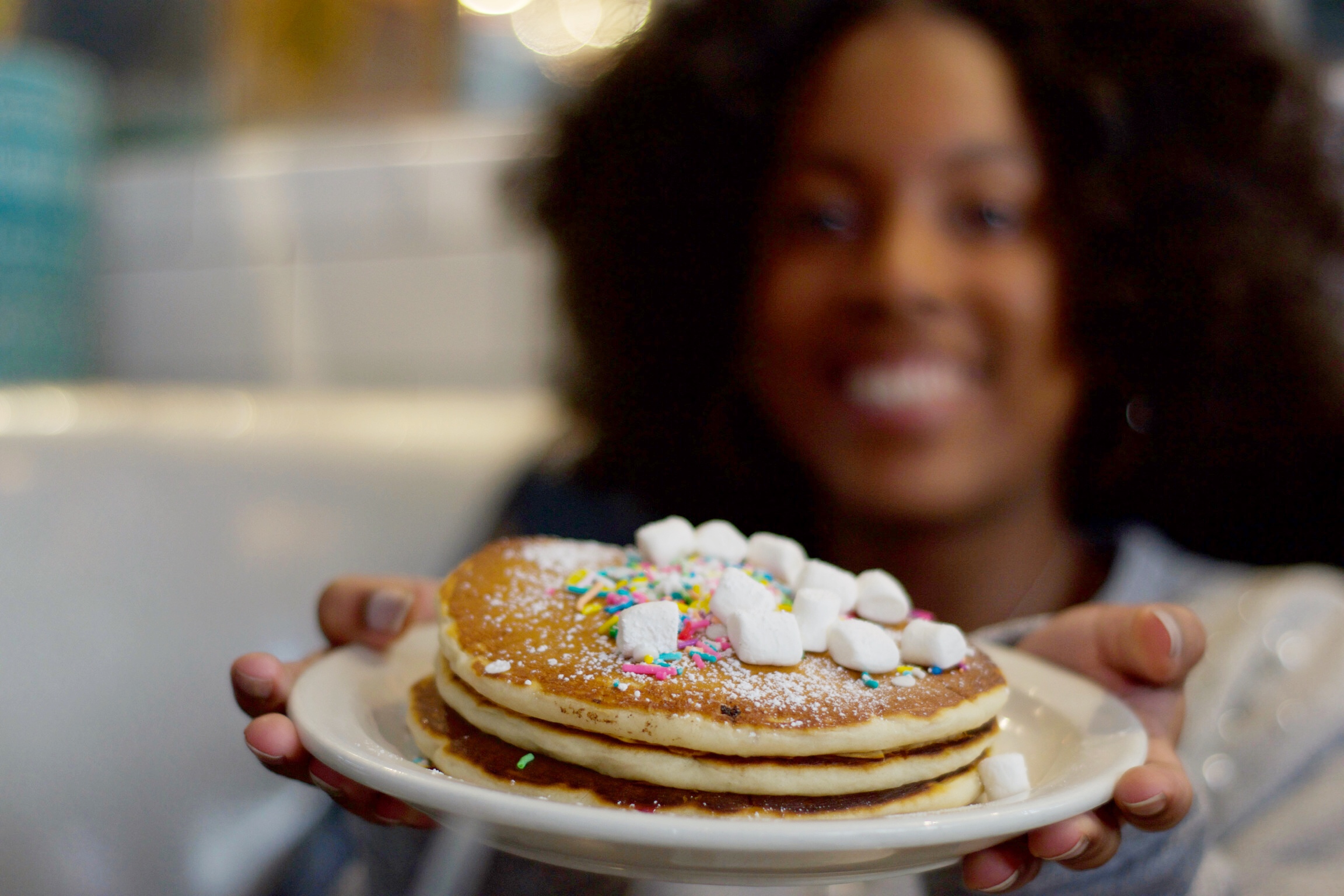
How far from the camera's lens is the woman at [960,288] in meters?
1.14

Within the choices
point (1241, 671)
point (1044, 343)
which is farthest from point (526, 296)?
point (1241, 671)

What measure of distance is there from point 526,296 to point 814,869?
160cm

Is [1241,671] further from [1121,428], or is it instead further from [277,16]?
[277,16]

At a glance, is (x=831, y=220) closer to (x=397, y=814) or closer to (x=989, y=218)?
(x=989, y=218)

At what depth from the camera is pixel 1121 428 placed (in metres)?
1.39

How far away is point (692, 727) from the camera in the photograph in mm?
426

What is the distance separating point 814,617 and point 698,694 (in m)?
0.10

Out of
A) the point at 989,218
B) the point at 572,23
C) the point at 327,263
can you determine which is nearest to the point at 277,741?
the point at 989,218

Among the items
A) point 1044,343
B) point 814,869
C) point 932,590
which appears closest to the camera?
point 814,869

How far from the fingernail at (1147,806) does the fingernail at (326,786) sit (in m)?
0.41

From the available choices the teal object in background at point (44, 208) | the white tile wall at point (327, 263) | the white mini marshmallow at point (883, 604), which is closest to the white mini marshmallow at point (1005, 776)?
the white mini marshmallow at point (883, 604)

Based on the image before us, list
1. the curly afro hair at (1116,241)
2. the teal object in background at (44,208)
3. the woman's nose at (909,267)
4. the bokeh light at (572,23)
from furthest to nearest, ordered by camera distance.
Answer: the bokeh light at (572,23) < the teal object in background at (44,208) < the curly afro hair at (1116,241) < the woman's nose at (909,267)

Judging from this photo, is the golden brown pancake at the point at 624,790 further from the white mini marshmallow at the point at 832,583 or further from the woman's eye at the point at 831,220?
the woman's eye at the point at 831,220

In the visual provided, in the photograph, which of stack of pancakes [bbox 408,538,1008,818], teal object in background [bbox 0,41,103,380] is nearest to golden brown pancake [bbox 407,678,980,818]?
stack of pancakes [bbox 408,538,1008,818]
